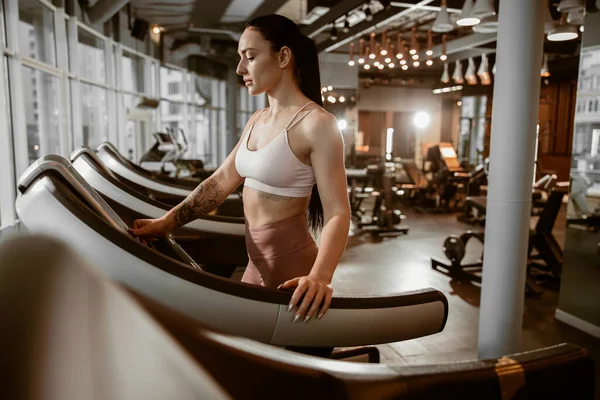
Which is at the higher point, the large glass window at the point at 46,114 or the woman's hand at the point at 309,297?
the large glass window at the point at 46,114

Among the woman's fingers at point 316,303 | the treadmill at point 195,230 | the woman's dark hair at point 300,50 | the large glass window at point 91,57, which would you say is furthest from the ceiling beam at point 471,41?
the woman's fingers at point 316,303

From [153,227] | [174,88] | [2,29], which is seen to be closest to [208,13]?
[174,88]

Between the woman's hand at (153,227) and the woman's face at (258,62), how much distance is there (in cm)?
52

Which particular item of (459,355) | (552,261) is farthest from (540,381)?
(552,261)

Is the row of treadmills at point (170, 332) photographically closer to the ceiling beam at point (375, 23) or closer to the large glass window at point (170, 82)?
the ceiling beam at point (375, 23)

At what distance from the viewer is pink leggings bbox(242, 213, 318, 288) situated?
1.38 metres

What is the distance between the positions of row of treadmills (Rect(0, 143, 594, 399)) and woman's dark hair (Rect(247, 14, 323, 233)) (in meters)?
0.44

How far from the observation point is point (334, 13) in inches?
310

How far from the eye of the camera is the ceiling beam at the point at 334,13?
7.14 metres

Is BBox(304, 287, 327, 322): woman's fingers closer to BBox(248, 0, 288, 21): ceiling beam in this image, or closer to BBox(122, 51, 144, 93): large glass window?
BBox(248, 0, 288, 21): ceiling beam

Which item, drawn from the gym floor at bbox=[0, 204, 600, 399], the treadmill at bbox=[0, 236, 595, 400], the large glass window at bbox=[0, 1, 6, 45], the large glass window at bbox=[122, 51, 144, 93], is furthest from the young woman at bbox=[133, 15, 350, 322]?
the large glass window at bbox=[122, 51, 144, 93]

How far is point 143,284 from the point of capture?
2.99 ft

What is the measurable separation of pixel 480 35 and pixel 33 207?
32.5 ft

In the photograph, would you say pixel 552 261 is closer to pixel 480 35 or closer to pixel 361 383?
pixel 361 383
